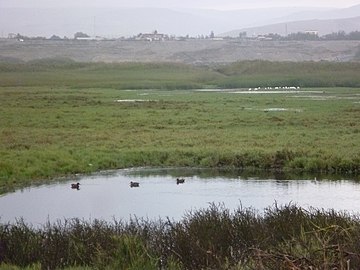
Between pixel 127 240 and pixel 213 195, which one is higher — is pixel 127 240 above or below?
above

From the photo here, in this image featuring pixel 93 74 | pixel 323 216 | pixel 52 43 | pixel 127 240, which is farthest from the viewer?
pixel 52 43

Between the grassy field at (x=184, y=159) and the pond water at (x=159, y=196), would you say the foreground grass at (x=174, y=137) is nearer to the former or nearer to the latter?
the grassy field at (x=184, y=159)

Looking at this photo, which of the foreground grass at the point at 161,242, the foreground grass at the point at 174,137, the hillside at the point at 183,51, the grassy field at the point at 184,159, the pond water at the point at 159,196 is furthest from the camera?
the hillside at the point at 183,51

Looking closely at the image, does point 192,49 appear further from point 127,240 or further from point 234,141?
point 127,240

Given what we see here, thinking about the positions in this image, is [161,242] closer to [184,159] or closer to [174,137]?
[184,159]

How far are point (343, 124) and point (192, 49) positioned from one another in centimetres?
14784

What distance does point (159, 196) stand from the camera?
22797 millimetres

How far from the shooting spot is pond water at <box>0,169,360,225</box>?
795 inches

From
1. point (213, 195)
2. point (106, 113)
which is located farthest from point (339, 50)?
point (213, 195)

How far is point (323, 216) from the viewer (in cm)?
1382

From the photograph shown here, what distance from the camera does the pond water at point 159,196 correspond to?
→ 20188 millimetres

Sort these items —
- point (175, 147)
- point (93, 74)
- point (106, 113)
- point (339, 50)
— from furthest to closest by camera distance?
point (339, 50)
point (93, 74)
point (106, 113)
point (175, 147)

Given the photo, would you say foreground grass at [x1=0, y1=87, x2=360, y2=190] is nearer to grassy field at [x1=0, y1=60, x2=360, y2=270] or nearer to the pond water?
grassy field at [x1=0, y1=60, x2=360, y2=270]

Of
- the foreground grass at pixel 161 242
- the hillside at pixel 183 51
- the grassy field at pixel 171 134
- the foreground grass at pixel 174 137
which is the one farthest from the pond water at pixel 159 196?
the hillside at pixel 183 51
